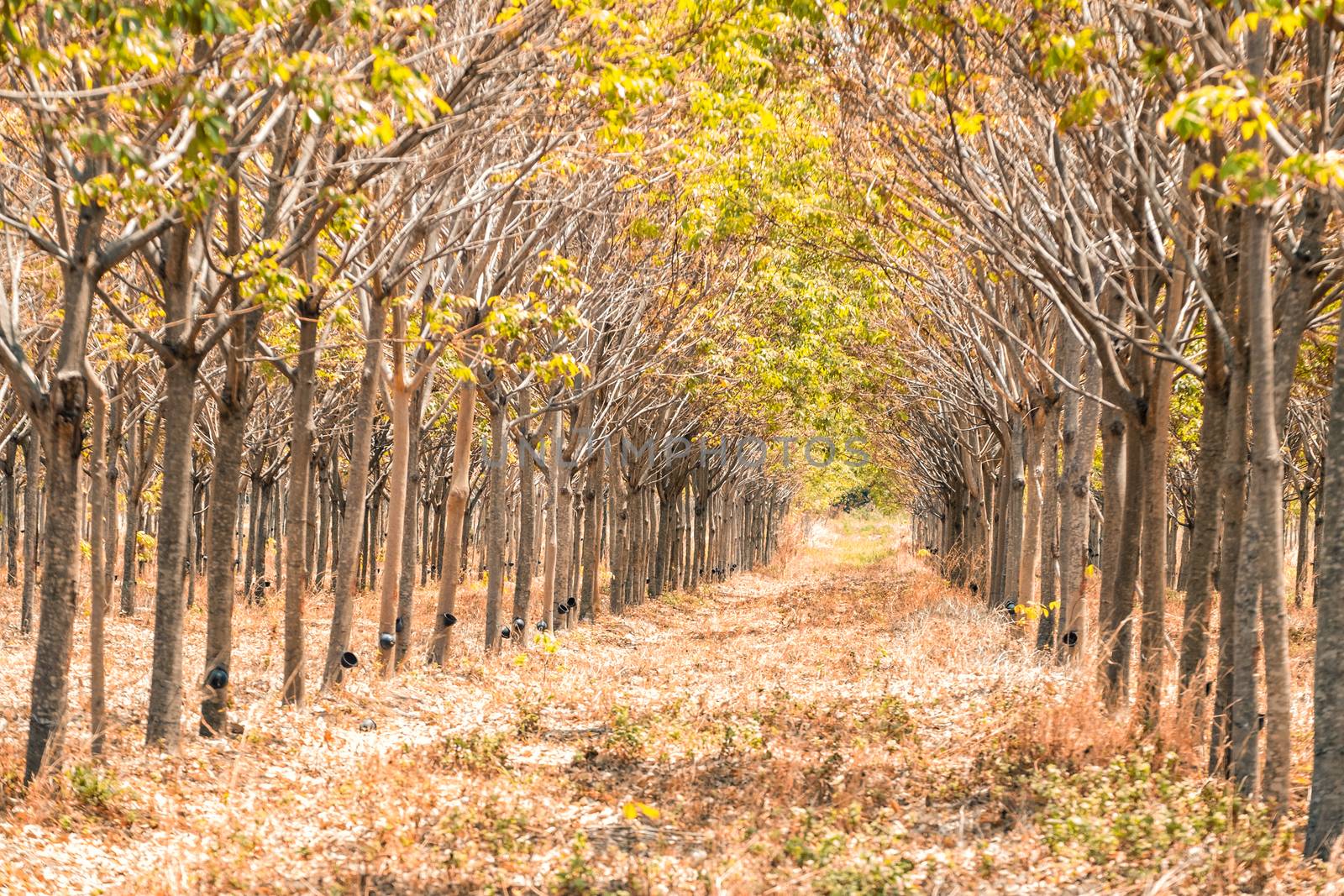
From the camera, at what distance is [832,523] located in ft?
364

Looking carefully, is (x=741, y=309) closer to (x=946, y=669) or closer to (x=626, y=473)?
(x=626, y=473)

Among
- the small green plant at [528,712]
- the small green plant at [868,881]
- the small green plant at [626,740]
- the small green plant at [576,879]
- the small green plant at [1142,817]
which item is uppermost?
the small green plant at [1142,817]

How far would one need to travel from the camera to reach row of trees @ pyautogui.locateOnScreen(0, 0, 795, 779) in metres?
5.93

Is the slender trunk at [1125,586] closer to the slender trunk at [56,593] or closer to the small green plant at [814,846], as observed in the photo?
the small green plant at [814,846]

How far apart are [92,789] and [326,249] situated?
23.8ft

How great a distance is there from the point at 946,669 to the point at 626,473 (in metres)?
12.7

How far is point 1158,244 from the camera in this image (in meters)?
7.48

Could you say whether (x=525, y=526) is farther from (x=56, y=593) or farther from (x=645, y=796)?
(x=56, y=593)

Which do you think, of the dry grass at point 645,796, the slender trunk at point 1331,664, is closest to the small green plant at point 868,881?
the dry grass at point 645,796

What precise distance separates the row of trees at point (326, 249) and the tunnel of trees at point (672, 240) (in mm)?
55

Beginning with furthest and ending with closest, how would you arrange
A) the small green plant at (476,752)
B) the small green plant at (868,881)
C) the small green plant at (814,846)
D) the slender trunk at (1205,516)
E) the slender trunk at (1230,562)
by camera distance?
the small green plant at (476,752), the slender trunk at (1205,516), the slender trunk at (1230,562), the small green plant at (814,846), the small green plant at (868,881)

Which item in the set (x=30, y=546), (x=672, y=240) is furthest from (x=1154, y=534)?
(x=30, y=546)

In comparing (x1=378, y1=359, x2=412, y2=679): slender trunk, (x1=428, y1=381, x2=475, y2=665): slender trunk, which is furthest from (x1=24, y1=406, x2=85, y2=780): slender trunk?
(x1=428, y1=381, x2=475, y2=665): slender trunk

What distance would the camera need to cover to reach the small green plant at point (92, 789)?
6.75m
